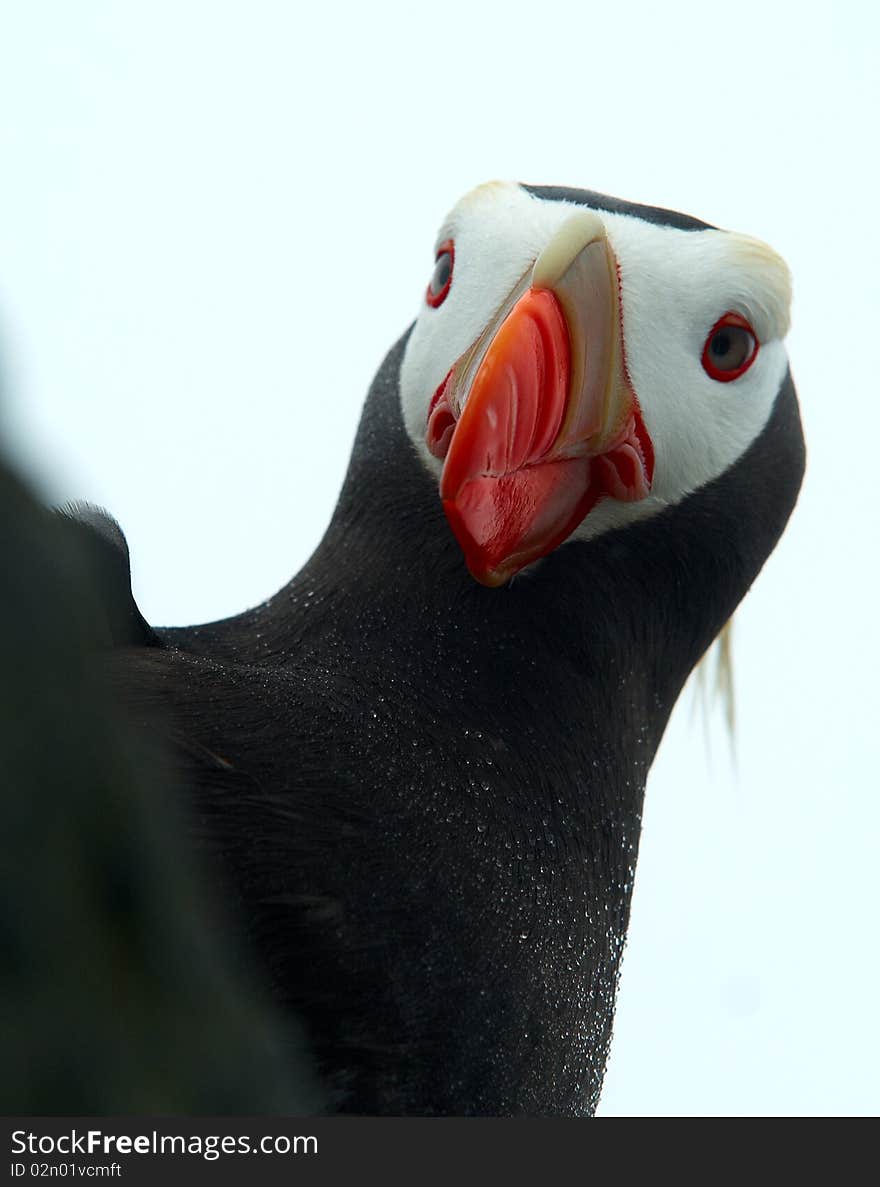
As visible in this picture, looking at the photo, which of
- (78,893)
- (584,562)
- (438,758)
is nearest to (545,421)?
(584,562)

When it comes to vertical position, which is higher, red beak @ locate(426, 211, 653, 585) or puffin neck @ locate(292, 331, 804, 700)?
red beak @ locate(426, 211, 653, 585)

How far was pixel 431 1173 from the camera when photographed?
37.4 inches

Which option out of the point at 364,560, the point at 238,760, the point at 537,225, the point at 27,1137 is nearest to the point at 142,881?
the point at 27,1137

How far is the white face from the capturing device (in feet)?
6.74

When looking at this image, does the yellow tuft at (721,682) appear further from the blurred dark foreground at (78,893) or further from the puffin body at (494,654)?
the blurred dark foreground at (78,893)

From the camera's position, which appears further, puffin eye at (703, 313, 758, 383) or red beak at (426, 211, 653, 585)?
puffin eye at (703, 313, 758, 383)

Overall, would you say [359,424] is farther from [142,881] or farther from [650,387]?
[142,881]

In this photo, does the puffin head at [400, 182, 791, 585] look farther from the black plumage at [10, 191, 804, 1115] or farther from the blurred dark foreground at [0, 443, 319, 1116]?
the blurred dark foreground at [0, 443, 319, 1116]

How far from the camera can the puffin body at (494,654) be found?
1.55 metres

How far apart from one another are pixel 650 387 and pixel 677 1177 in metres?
1.21

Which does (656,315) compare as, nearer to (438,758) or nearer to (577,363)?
(577,363)

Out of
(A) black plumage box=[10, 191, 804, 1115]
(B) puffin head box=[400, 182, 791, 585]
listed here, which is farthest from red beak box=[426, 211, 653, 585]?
(A) black plumage box=[10, 191, 804, 1115]

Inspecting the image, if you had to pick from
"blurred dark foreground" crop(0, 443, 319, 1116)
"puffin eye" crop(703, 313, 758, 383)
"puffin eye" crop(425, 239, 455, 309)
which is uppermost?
"puffin eye" crop(425, 239, 455, 309)

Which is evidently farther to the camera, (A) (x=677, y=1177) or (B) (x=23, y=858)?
(A) (x=677, y=1177)
